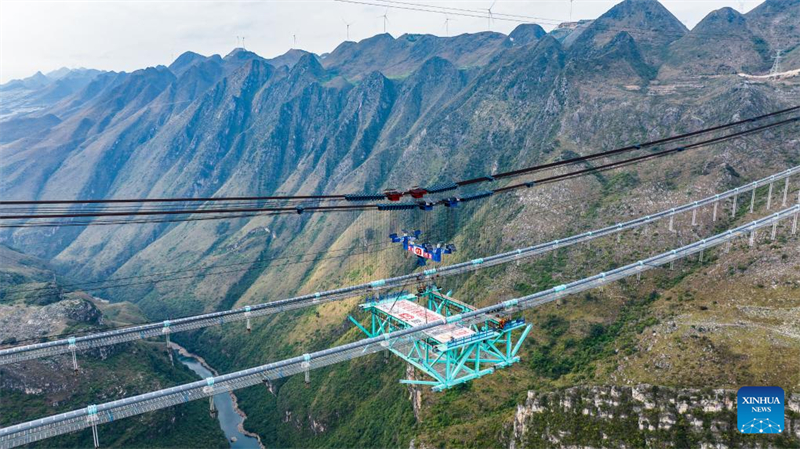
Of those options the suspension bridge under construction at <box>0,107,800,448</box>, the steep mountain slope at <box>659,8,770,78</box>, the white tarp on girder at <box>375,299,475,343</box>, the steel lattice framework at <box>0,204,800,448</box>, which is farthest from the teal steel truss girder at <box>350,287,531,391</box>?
the steep mountain slope at <box>659,8,770,78</box>

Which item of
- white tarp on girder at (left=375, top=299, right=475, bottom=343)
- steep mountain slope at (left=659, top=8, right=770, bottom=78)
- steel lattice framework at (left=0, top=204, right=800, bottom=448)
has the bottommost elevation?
steel lattice framework at (left=0, top=204, right=800, bottom=448)

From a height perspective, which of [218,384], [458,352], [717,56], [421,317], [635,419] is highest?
[717,56]

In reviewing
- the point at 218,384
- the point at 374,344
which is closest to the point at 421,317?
the point at 374,344

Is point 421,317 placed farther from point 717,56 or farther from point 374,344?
point 717,56

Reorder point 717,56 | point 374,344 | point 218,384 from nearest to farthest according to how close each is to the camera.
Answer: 1. point 218,384
2. point 374,344
3. point 717,56

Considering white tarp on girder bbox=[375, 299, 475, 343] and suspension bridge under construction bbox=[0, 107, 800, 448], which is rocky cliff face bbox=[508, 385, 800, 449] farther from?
white tarp on girder bbox=[375, 299, 475, 343]

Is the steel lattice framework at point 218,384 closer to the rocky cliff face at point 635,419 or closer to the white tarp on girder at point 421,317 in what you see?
the white tarp on girder at point 421,317

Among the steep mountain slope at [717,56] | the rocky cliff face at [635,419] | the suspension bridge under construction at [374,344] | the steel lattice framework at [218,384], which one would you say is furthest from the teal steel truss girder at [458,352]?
the steep mountain slope at [717,56]
